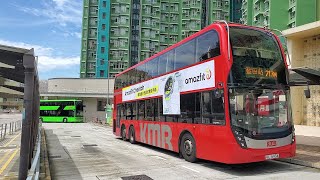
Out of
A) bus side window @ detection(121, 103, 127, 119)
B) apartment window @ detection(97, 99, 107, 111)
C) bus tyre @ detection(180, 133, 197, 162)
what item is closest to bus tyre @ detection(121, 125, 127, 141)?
bus side window @ detection(121, 103, 127, 119)

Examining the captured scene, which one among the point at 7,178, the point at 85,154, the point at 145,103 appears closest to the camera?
the point at 7,178

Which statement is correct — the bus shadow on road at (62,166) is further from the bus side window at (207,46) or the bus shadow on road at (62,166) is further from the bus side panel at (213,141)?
the bus side window at (207,46)

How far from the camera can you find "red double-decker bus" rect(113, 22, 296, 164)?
10180mm

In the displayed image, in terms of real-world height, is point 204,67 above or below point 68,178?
above

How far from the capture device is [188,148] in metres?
12.6

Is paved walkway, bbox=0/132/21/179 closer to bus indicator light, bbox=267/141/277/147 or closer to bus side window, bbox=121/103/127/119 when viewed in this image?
bus side window, bbox=121/103/127/119

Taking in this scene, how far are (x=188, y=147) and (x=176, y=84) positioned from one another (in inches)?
99.9

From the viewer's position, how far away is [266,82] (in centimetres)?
1070

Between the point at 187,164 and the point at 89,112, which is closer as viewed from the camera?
the point at 187,164

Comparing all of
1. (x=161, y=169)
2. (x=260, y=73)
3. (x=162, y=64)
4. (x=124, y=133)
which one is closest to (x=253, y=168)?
(x=161, y=169)

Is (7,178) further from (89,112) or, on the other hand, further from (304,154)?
(89,112)

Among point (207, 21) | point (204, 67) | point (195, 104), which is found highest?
point (207, 21)

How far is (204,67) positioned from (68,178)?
550 cm

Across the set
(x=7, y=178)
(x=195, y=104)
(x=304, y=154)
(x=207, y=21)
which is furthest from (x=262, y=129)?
(x=207, y=21)
